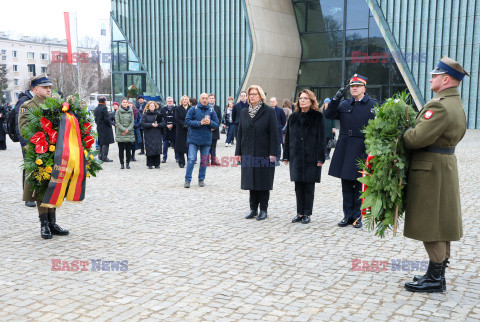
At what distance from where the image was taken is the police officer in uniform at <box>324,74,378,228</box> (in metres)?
6.70

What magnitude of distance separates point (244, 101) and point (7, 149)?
32.3 ft

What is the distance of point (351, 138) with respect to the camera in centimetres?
679

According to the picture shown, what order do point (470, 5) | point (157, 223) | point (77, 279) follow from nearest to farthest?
point (77, 279) < point (157, 223) < point (470, 5)

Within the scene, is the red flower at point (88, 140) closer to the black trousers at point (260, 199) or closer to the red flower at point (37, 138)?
the red flower at point (37, 138)

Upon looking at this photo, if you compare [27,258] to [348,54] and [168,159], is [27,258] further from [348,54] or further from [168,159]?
[348,54]

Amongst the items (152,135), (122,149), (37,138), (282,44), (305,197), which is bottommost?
(305,197)

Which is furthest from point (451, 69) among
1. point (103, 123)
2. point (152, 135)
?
point (103, 123)

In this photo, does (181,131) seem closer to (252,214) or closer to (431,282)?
(252,214)

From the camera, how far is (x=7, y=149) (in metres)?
18.8

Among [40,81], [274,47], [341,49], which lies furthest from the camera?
[274,47]

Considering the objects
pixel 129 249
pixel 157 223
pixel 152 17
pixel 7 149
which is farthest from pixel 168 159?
pixel 152 17

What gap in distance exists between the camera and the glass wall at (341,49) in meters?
27.3

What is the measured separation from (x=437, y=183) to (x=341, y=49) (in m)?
25.6

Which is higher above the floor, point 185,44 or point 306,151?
point 185,44
